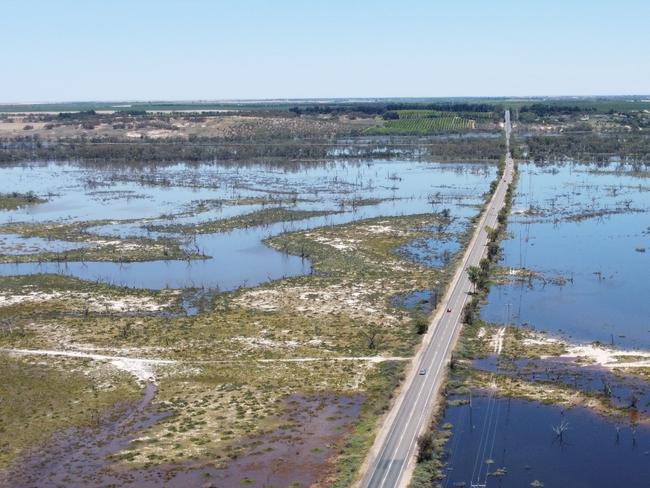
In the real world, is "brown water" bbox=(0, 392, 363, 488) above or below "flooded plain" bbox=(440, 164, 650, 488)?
below

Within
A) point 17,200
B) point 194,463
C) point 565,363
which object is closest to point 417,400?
point 565,363

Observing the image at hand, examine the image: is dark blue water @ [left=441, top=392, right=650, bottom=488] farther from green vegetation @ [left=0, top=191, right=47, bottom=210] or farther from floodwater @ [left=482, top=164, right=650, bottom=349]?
green vegetation @ [left=0, top=191, right=47, bottom=210]

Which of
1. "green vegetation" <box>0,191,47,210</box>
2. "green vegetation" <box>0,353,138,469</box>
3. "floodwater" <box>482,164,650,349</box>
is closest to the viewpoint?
"green vegetation" <box>0,353,138,469</box>

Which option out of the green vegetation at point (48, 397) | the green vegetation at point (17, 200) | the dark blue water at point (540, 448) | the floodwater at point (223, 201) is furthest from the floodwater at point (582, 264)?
the green vegetation at point (17, 200)

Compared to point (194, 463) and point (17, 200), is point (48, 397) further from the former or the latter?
point (17, 200)

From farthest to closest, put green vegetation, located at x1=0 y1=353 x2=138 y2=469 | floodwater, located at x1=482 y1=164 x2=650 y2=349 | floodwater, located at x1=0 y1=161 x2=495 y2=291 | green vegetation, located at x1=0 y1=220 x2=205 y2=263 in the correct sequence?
green vegetation, located at x1=0 y1=220 x2=205 y2=263, floodwater, located at x1=0 y1=161 x2=495 y2=291, floodwater, located at x1=482 y1=164 x2=650 y2=349, green vegetation, located at x1=0 y1=353 x2=138 y2=469

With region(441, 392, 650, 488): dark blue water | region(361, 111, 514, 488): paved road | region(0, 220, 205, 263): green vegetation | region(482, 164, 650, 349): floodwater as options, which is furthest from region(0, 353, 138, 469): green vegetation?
region(482, 164, 650, 349): floodwater

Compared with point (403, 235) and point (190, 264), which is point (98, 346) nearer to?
point (190, 264)

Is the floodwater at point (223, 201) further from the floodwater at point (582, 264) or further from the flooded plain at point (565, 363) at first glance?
the flooded plain at point (565, 363)
